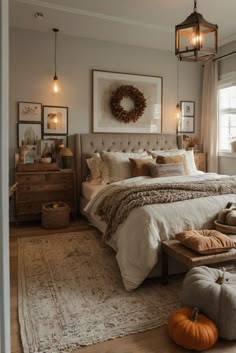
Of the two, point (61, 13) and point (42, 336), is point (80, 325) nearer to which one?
point (42, 336)

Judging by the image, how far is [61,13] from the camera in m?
3.82

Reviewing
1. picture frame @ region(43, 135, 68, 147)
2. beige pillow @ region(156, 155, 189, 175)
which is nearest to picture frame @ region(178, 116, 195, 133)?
beige pillow @ region(156, 155, 189, 175)

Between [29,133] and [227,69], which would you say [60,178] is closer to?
[29,133]

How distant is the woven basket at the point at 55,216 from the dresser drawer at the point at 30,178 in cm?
38

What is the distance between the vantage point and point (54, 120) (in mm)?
4621

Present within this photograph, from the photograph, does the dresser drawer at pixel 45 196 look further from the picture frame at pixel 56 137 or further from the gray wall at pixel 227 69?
the gray wall at pixel 227 69

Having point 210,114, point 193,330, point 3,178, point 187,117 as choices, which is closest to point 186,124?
point 187,117

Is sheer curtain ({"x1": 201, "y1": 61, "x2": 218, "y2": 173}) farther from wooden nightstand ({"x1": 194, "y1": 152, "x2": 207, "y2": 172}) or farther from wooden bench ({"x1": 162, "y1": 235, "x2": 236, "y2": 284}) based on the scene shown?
wooden bench ({"x1": 162, "y1": 235, "x2": 236, "y2": 284})

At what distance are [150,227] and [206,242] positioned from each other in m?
0.47

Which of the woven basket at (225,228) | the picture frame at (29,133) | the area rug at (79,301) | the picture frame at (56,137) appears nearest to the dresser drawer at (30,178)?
the picture frame at (29,133)

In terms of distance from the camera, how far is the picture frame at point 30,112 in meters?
4.43

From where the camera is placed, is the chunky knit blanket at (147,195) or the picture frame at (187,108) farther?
the picture frame at (187,108)

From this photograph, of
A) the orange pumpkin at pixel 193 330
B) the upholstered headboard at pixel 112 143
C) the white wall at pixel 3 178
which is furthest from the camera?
the upholstered headboard at pixel 112 143

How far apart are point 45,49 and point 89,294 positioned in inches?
147
